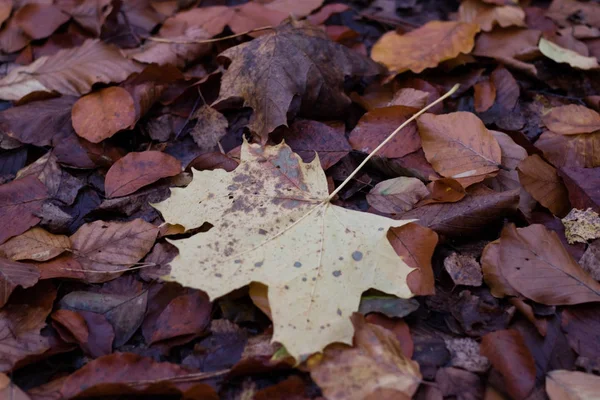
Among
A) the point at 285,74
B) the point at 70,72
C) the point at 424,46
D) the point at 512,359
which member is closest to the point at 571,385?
the point at 512,359

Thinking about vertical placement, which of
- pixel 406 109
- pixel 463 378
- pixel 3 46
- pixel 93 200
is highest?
pixel 3 46

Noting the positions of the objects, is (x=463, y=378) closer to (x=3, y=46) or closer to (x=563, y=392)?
(x=563, y=392)

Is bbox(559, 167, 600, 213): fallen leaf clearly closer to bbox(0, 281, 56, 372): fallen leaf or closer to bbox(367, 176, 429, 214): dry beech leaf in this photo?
bbox(367, 176, 429, 214): dry beech leaf

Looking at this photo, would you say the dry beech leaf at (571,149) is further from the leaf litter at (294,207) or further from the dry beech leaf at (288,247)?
the dry beech leaf at (288,247)

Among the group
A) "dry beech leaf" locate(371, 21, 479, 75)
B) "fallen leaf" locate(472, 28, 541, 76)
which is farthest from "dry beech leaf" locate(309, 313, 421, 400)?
"fallen leaf" locate(472, 28, 541, 76)

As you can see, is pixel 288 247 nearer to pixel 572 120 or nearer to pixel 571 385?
pixel 571 385

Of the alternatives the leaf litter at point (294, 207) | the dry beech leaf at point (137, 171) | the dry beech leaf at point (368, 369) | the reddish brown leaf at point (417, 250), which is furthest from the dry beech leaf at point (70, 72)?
the dry beech leaf at point (368, 369)

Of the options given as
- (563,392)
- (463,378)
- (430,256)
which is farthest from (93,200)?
(563,392)
